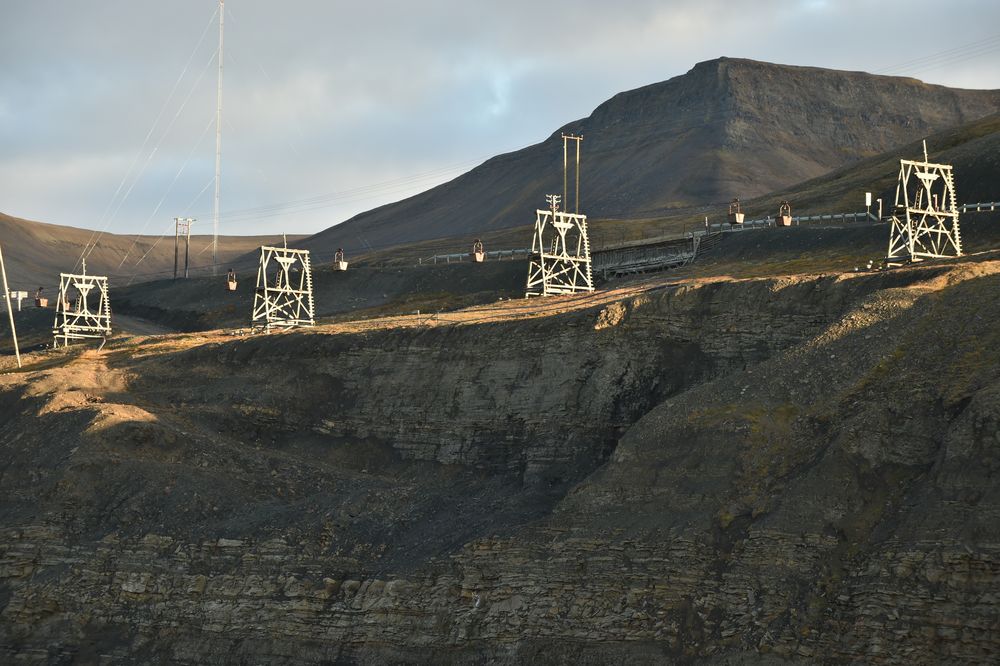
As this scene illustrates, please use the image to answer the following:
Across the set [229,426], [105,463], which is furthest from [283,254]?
[105,463]

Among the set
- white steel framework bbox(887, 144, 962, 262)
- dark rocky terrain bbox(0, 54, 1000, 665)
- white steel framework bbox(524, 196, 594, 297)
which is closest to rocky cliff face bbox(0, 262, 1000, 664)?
dark rocky terrain bbox(0, 54, 1000, 665)

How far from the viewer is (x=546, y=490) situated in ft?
153

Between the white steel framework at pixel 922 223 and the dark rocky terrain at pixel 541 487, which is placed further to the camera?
the white steel framework at pixel 922 223

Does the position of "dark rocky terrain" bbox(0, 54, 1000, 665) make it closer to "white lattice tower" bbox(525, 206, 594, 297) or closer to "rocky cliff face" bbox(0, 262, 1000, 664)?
"rocky cliff face" bbox(0, 262, 1000, 664)

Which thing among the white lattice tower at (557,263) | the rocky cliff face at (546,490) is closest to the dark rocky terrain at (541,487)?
the rocky cliff face at (546,490)

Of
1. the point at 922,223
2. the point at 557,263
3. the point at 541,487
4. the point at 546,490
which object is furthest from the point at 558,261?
the point at 546,490

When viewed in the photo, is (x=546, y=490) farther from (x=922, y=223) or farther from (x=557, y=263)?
(x=557, y=263)

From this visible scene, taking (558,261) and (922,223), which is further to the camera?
(558,261)

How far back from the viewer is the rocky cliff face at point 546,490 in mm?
34938

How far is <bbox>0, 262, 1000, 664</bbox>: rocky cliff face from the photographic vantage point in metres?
34.9

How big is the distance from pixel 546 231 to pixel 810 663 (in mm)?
123872

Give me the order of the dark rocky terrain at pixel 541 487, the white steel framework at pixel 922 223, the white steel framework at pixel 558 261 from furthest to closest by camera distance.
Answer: the white steel framework at pixel 558 261, the white steel framework at pixel 922 223, the dark rocky terrain at pixel 541 487

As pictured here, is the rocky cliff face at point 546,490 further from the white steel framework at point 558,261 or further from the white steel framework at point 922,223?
the white steel framework at point 558,261

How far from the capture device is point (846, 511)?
3609cm
